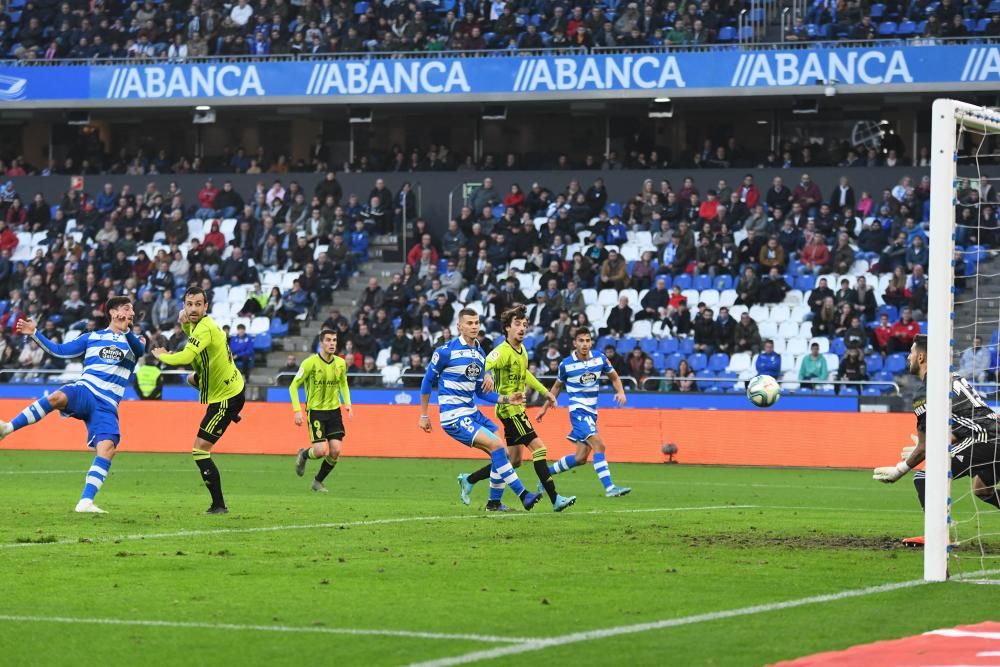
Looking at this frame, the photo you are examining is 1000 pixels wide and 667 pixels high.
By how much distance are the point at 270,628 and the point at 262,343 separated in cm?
2725

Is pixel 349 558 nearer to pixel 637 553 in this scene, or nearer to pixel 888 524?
pixel 637 553

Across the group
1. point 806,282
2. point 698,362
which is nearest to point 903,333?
point 806,282

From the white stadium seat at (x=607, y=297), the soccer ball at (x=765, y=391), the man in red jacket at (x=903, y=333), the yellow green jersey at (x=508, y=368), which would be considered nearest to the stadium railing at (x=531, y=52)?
the white stadium seat at (x=607, y=297)

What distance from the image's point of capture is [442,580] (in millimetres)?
10188

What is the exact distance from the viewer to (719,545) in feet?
41.9

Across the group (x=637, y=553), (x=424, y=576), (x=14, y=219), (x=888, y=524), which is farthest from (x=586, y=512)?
(x=14, y=219)

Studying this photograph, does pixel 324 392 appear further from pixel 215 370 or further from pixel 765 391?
pixel 765 391

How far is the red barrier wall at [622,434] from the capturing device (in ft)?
88.3

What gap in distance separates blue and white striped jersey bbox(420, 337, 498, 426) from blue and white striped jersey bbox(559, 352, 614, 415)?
3.39m

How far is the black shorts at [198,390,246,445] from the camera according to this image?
52.2 feet

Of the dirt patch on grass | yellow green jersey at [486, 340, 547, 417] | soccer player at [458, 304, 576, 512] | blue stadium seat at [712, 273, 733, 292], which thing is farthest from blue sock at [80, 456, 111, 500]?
blue stadium seat at [712, 273, 733, 292]

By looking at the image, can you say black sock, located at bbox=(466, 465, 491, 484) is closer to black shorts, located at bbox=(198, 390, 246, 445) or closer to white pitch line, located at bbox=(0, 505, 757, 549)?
white pitch line, located at bbox=(0, 505, 757, 549)

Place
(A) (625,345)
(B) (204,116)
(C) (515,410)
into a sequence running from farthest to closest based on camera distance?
(B) (204,116) → (A) (625,345) → (C) (515,410)

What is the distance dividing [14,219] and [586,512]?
92.4 ft
